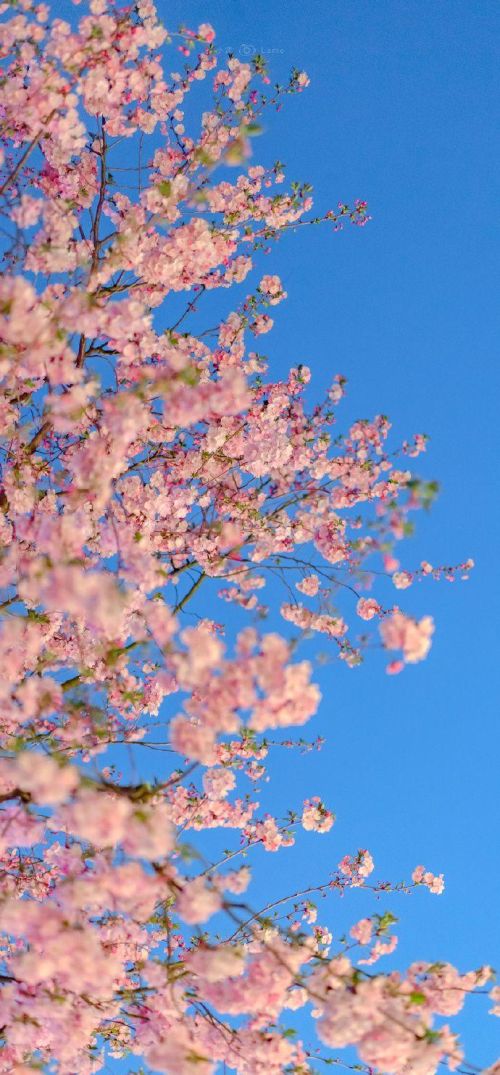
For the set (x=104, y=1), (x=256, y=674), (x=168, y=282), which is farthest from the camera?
(x=168, y=282)

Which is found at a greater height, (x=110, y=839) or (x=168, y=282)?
(x=168, y=282)

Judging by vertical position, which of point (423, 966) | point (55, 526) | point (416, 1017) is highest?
point (55, 526)

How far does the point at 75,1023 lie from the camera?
4.61m

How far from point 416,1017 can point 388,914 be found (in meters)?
1.00

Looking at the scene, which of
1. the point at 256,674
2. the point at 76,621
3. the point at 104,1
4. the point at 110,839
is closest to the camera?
the point at 110,839

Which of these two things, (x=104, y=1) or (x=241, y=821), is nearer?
(x=104, y=1)

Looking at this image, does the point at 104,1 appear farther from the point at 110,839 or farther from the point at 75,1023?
the point at 75,1023

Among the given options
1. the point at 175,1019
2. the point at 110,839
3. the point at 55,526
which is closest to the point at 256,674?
the point at 110,839

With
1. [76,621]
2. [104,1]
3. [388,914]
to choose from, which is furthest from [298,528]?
[104,1]

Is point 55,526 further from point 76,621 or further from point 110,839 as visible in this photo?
point 76,621

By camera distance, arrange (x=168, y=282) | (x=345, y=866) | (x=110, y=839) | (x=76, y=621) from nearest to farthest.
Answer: (x=110, y=839), (x=168, y=282), (x=76, y=621), (x=345, y=866)

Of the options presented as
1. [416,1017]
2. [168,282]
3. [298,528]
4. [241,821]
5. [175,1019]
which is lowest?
[175,1019]

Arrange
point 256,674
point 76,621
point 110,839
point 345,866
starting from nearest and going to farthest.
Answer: point 110,839 → point 256,674 → point 76,621 → point 345,866

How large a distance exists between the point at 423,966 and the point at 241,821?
335 cm
